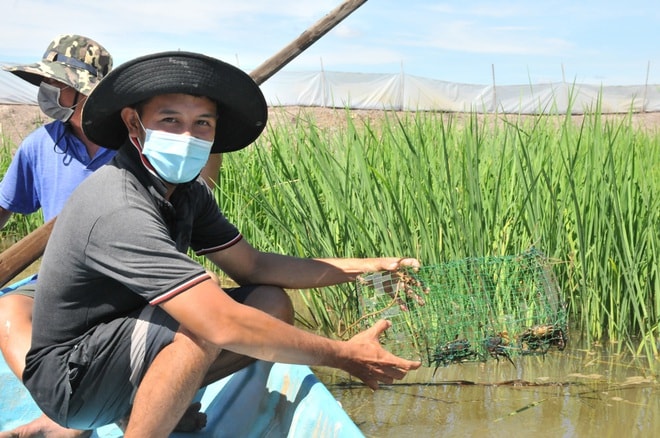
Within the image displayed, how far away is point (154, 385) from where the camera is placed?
1642 millimetres

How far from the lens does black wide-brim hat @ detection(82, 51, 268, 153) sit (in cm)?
165

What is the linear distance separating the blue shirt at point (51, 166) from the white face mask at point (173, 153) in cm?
79

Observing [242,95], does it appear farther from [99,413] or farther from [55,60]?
[55,60]

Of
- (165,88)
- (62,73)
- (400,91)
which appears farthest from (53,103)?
(400,91)

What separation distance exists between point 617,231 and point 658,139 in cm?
232

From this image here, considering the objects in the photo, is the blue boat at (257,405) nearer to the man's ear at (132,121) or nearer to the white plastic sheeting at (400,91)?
the man's ear at (132,121)

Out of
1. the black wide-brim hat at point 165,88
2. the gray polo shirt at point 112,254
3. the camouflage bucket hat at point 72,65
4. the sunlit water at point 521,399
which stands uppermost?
the camouflage bucket hat at point 72,65

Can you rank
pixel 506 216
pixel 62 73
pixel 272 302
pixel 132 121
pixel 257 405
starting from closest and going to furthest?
pixel 132 121
pixel 272 302
pixel 257 405
pixel 62 73
pixel 506 216

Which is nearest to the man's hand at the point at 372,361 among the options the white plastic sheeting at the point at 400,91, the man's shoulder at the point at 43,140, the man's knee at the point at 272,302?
the man's knee at the point at 272,302

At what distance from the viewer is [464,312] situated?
2422 millimetres

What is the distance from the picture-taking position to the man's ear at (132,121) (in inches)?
68.6

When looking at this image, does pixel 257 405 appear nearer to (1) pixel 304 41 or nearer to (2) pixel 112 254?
(2) pixel 112 254

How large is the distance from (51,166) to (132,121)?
80 cm

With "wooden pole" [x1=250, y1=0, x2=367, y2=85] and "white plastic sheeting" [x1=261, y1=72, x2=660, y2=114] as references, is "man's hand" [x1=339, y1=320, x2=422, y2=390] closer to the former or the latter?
"wooden pole" [x1=250, y1=0, x2=367, y2=85]
